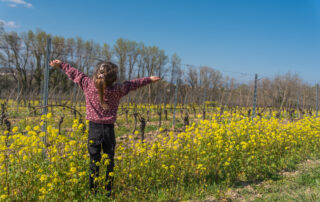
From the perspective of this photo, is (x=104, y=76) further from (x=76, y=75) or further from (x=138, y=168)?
(x=138, y=168)

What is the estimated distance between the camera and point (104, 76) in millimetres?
2639

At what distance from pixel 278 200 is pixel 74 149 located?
2946 millimetres

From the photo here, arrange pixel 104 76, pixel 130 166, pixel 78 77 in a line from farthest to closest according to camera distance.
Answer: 1. pixel 130 166
2. pixel 78 77
3. pixel 104 76

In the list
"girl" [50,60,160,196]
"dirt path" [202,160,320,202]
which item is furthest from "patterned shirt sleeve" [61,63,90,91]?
"dirt path" [202,160,320,202]

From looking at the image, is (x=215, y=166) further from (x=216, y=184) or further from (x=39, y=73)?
(x=39, y=73)

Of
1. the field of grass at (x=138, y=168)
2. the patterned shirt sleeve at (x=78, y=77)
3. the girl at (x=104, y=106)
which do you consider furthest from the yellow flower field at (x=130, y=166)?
the patterned shirt sleeve at (x=78, y=77)

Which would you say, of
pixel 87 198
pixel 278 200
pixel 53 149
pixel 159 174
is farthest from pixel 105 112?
pixel 278 200

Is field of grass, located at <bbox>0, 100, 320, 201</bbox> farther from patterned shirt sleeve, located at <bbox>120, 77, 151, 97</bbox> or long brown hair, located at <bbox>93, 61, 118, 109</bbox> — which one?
patterned shirt sleeve, located at <bbox>120, 77, 151, 97</bbox>

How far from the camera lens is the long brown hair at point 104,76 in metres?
2.63

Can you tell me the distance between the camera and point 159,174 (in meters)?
3.57

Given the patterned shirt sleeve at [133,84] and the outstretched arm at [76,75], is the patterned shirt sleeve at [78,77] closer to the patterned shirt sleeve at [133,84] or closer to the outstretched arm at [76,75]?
the outstretched arm at [76,75]

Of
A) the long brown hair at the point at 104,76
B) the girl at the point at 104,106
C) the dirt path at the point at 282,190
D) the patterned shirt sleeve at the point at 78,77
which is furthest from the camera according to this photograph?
the dirt path at the point at 282,190

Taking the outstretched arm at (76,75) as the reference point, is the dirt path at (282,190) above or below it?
below

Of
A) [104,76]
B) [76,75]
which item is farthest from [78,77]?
[104,76]
